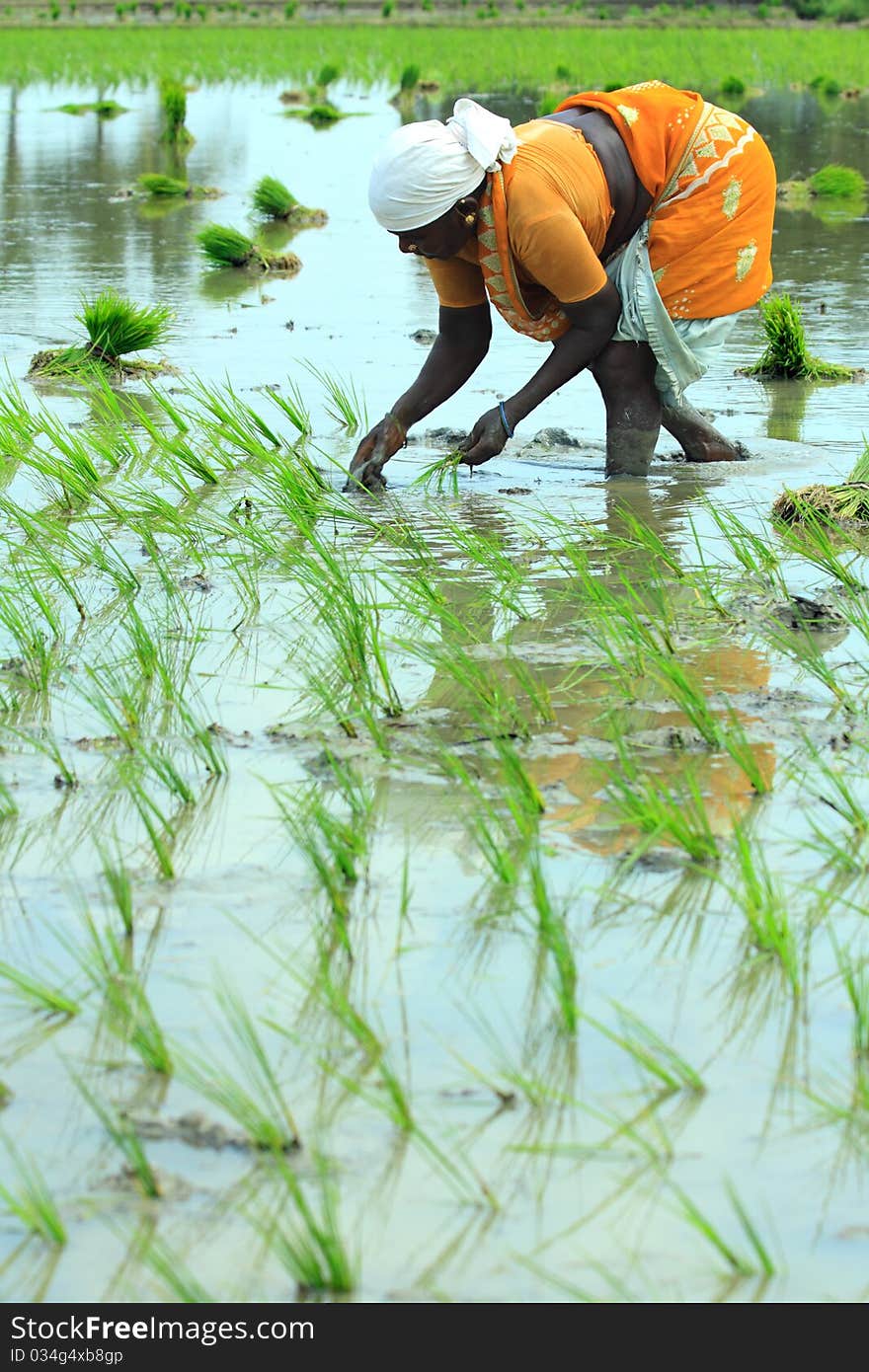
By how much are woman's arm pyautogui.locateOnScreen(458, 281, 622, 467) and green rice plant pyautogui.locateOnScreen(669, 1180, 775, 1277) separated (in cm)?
256

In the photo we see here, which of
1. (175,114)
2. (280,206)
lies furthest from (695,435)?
(175,114)

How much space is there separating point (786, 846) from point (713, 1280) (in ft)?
2.84

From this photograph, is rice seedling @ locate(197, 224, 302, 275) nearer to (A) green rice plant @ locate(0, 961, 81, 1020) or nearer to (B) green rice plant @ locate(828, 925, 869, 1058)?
(A) green rice plant @ locate(0, 961, 81, 1020)

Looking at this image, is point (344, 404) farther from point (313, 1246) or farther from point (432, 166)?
point (313, 1246)

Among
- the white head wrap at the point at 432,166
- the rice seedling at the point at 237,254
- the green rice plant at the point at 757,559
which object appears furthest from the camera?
the rice seedling at the point at 237,254

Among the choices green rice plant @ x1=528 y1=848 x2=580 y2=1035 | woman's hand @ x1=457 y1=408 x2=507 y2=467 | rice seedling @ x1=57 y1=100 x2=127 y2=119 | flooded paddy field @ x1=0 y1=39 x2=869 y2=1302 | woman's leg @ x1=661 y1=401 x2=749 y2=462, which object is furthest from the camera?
rice seedling @ x1=57 y1=100 x2=127 y2=119

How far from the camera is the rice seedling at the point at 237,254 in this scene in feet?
25.2

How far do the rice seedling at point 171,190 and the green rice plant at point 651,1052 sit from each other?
913cm

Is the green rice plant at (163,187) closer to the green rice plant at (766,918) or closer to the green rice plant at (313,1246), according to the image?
the green rice plant at (766,918)

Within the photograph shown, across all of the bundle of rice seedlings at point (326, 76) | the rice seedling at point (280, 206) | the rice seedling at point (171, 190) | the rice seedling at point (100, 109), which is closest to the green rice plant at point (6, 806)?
the rice seedling at point (280, 206)

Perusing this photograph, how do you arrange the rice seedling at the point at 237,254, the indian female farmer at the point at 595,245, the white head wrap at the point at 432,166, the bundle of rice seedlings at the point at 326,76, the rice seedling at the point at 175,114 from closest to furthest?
the white head wrap at the point at 432,166 < the indian female farmer at the point at 595,245 < the rice seedling at the point at 237,254 < the rice seedling at the point at 175,114 < the bundle of rice seedlings at the point at 326,76

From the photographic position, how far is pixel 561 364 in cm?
395

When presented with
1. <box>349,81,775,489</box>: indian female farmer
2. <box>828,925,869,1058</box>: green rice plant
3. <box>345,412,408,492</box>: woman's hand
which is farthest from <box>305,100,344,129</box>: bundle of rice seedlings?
<box>828,925,869,1058</box>: green rice plant

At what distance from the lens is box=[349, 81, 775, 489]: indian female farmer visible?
3656 mm
